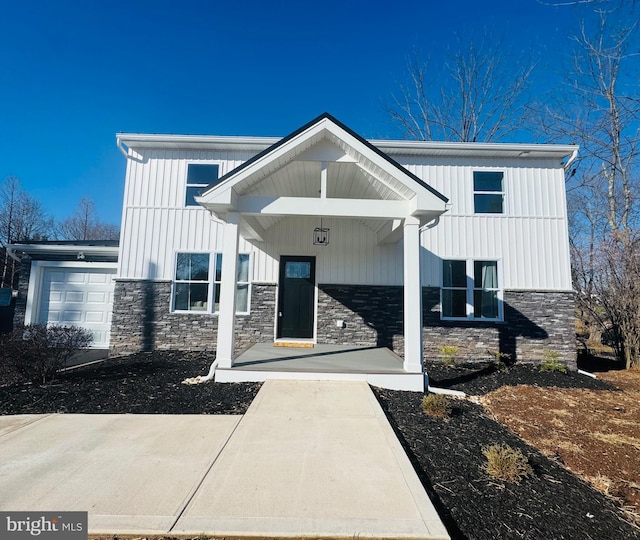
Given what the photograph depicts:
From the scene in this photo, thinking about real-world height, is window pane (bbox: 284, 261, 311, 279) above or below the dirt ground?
above

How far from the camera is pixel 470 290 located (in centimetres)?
836

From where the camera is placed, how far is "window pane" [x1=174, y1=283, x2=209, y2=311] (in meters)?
8.40

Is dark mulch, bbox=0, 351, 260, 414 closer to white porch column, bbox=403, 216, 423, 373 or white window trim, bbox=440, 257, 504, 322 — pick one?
white porch column, bbox=403, 216, 423, 373

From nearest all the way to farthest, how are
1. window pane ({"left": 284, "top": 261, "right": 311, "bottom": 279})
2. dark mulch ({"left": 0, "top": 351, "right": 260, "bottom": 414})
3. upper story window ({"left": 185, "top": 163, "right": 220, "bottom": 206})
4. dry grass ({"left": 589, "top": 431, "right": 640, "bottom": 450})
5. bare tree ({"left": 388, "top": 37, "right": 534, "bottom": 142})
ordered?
dry grass ({"left": 589, "top": 431, "right": 640, "bottom": 450}), dark mulch ({"left": 0, "top": 351, "right": 260, "bottom": 414}), window pane ({"left": 284, "top": 261, "right": 311, "bottom": 279}), upper story window ({"left": 185, "top": 163, "right": 220, "bottom": 206}), bare tree ({"left": 388, "top": 37, "right": 534, "bottom": 142})

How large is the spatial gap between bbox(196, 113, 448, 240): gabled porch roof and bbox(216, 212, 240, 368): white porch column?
34 centimetres

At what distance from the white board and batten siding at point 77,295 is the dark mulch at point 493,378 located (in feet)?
28.9

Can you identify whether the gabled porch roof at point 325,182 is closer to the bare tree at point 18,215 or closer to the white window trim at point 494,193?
the white window trim at point 494,193

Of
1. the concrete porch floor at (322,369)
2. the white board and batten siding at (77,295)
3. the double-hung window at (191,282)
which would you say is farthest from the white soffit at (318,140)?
the white board and batten siding at (77,295)

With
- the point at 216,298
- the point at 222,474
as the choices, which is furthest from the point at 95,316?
the point at 222,474

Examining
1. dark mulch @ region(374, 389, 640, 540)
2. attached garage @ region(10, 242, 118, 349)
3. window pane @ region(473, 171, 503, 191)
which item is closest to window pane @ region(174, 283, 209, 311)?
attached garage @ region(10, 242, 118, 349)

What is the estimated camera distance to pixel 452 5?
9.35m

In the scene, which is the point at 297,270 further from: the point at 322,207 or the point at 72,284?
the point at 72,284

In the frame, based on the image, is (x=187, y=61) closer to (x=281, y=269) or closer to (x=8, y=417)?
(x=281, y=269)

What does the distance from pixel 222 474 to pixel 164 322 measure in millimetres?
6411
